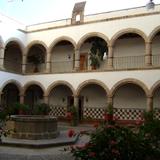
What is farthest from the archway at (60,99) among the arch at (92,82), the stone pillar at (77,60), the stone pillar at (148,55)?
the stone pillar at (148,55)

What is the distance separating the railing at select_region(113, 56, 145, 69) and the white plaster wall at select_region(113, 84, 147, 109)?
4.00ft

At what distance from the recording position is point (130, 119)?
20250 millimetres

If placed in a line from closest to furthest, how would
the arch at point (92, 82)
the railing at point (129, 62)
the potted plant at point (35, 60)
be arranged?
the arch at point (92, 82)
the railing at point (129, 62)
the potted plant at point (35, 60)

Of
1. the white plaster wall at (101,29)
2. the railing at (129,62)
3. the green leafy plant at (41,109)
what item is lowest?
the green leafy plant at (41,109)

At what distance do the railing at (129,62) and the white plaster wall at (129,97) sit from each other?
122 cm

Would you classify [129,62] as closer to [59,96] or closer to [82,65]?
[82,65]

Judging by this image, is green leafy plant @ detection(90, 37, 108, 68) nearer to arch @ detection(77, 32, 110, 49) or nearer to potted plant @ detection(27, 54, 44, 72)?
arch @ detection(77, 32, 110, 49)

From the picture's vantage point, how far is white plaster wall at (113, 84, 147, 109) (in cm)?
1999

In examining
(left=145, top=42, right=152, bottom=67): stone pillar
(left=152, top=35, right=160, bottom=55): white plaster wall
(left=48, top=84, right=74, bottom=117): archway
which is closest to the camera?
(left=145, top=42, right=152, bottom=67): stone pillar

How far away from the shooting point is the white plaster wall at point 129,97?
20.0m

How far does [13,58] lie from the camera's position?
25219 millimetres

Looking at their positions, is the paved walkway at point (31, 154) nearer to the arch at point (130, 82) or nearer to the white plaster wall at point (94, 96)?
the arch at point (130, 82)

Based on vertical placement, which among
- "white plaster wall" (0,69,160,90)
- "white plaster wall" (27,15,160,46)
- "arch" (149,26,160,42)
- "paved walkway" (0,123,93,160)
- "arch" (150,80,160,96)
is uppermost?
"white plaster wall" (27,15,160,46)

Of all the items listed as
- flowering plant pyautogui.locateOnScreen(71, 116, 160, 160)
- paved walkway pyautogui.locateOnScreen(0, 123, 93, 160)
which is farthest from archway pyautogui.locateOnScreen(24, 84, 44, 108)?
flowering plant pyautogui.locateOnScreen(71, 116, 160, 160)
